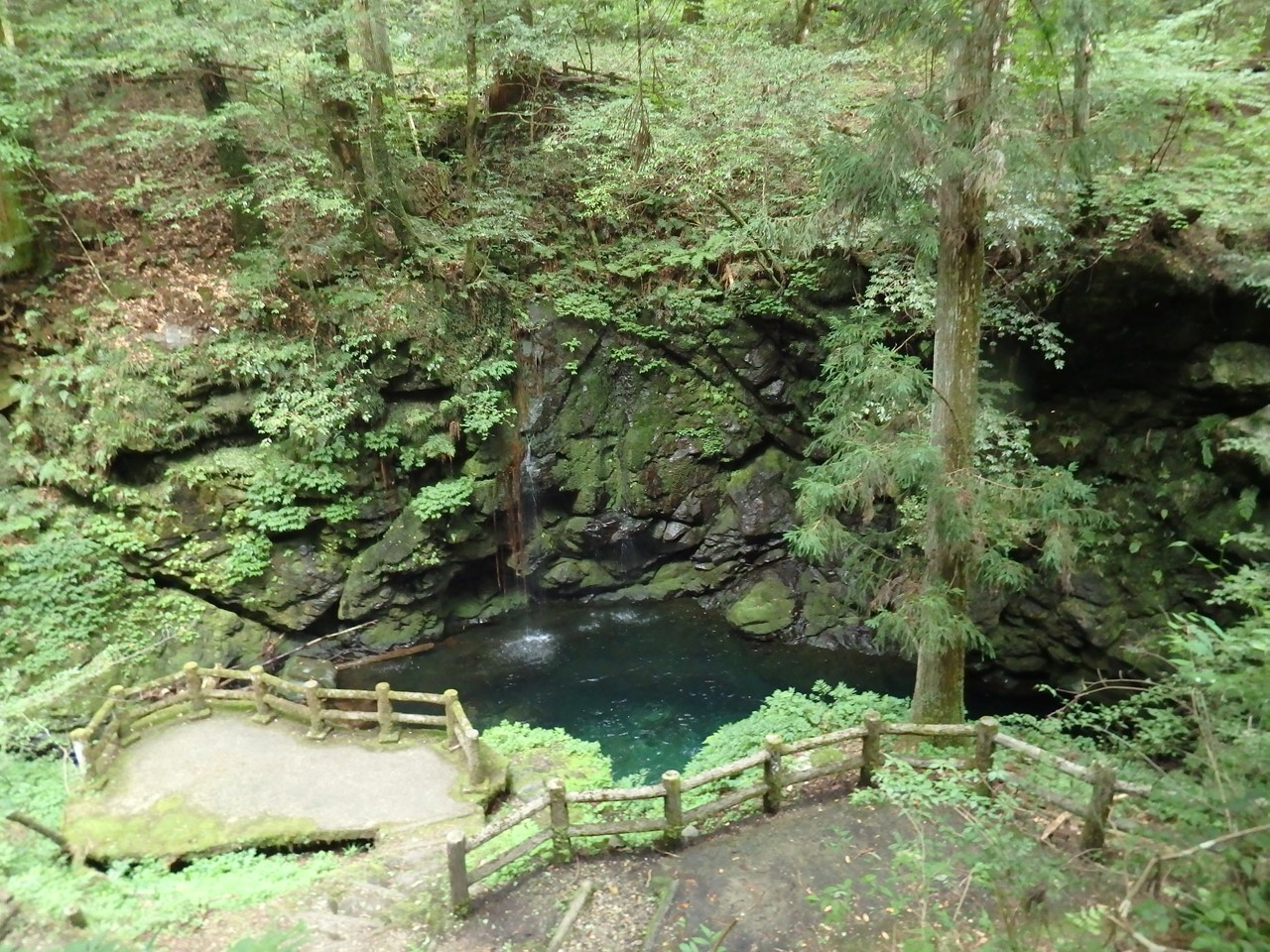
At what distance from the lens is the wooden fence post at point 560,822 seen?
20.1 ft

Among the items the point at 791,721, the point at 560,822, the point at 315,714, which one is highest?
the point at 560,822

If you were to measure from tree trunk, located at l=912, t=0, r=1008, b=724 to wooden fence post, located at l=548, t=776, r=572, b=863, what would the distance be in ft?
12.1

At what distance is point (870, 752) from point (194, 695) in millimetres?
8326

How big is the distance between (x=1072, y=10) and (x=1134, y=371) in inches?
279

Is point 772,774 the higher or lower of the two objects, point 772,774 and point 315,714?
the higher

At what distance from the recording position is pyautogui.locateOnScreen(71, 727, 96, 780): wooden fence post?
7777mm

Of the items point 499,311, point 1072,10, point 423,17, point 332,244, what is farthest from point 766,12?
point 1072,10

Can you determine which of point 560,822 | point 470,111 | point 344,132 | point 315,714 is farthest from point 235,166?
point 560,822

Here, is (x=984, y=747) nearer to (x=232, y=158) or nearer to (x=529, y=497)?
(x=529, y=497)

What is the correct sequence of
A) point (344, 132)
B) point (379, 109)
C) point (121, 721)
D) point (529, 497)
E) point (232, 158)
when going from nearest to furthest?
1. point (121, 721)
2. point (379, 109)
3. point (344, 132)
4. point (232, 158)
5. point (529, 497)

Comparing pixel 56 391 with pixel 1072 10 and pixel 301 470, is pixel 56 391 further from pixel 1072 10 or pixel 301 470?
pixel 1072 10

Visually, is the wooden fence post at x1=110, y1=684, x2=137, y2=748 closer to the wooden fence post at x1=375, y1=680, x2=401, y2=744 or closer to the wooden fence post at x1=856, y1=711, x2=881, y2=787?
the wooden fence post at x1=375, y1=680, x2=401, y2=744

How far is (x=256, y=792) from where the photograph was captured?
25.6 ft

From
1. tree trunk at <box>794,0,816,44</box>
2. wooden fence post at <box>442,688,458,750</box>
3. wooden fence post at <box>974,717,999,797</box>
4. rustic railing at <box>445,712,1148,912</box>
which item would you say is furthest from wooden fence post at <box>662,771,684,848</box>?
tree trunk at <box>794,0,816,44</box>
